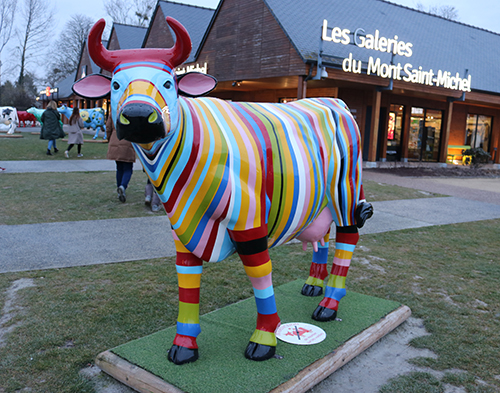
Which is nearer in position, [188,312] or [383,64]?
[188,312]

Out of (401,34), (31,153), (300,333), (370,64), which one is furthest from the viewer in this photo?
(401,34)

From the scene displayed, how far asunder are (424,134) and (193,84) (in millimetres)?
21210

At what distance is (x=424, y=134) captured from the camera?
Answer: 2150 centimetres

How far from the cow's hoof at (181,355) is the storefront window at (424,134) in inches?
810

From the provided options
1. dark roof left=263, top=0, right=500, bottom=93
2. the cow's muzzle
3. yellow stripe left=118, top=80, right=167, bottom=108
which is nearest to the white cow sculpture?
dark roof left=263, top=0, right=500, bottom=93

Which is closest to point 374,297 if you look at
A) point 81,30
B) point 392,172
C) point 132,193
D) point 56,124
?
point 132,193

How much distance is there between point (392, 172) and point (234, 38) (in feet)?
26.9

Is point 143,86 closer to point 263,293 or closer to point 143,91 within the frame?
point 143,91

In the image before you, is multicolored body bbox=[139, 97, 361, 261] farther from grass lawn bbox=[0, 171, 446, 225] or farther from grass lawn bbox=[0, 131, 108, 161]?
grass lawn bbox=[0, 131, 108, 161]

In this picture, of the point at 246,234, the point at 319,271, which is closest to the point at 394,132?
the point at 319,271

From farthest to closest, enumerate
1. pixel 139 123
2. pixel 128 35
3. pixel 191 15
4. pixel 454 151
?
pixel 128 35, pixel 191 15, pixel 454 151, pixel 139 123

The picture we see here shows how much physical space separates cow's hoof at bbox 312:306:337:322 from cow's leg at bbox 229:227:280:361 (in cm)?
68

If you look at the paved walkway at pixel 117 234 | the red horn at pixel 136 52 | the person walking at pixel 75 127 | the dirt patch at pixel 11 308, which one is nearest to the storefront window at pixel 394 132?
the paved walkway at pixel 117 234

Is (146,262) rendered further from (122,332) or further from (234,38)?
(234,38)
